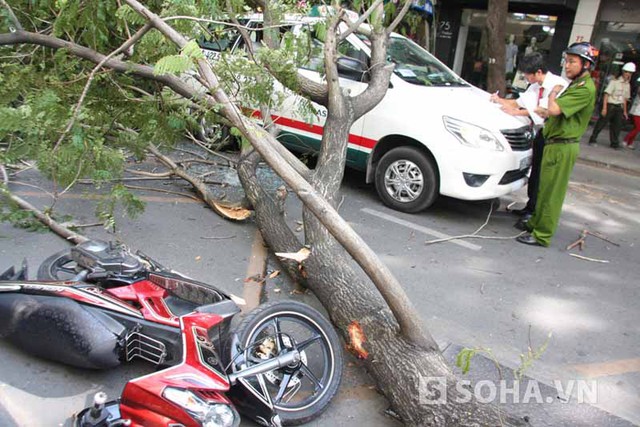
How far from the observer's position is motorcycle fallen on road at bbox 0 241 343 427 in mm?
2533

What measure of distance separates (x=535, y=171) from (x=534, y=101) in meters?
0.88

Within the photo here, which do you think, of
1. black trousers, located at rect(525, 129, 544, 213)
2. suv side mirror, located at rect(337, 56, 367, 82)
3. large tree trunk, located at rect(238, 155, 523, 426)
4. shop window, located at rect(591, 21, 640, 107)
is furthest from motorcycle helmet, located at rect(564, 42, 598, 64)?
shop window, located at rect(591, 21, 640, 107)

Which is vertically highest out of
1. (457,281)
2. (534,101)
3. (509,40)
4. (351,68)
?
(509,40)

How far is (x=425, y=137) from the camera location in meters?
5.97

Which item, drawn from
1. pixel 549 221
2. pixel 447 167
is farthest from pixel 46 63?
pixel 549 221

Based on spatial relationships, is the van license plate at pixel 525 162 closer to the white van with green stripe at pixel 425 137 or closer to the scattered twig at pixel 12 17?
the white van with green stripe at pixel 425 137

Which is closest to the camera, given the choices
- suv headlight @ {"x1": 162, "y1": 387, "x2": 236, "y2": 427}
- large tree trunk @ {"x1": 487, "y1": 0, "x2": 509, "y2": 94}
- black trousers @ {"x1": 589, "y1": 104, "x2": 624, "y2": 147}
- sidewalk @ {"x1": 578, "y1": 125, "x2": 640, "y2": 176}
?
suv headlight @ {"x1": 162, "y1": 387, "x2": 236, "y2": 427}

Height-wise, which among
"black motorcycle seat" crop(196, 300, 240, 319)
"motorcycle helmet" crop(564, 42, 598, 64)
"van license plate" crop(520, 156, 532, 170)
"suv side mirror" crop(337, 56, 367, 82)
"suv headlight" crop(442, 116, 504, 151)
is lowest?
"black motorcycle seat" crop(196, 300, 240, 319)

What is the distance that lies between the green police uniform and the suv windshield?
1626 millimetres

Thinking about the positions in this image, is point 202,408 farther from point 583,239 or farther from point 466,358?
point 583,239

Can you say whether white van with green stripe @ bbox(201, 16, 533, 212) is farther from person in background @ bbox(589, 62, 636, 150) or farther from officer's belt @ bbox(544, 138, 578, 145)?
person in background @ bbox(589, 62, 636, 150)

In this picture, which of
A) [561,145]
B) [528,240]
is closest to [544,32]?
[561,145]

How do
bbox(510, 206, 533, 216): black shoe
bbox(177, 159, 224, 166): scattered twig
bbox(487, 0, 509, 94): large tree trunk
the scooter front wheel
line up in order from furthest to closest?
bbox(487, 0, 509, 94): large tree trunk, bbox(177, 159, 224, 166): scattered twig, bbox(510, 206, 533, 216): black shoe, the scooter front wheel

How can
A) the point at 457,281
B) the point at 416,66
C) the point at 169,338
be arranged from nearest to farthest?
the point at 169,338 < the point at 457,281 < the point at 416,66
